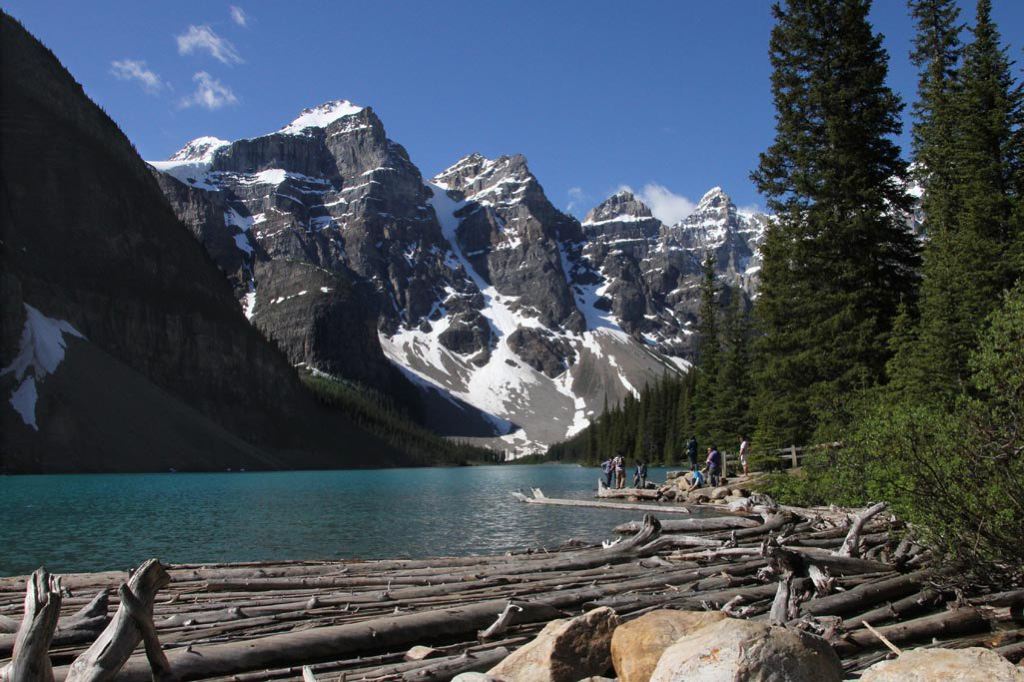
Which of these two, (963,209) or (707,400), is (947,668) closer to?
(963,209)

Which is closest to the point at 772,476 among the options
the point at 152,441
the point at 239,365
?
the point at 152,441

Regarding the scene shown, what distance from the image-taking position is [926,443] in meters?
12.1

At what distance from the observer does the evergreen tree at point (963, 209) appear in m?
24.7

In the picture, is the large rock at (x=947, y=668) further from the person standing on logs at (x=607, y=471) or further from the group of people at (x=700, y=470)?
the person standing on logs at (x=607, y=471)

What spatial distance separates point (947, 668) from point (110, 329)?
154624mm

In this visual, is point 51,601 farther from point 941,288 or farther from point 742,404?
point 742,404

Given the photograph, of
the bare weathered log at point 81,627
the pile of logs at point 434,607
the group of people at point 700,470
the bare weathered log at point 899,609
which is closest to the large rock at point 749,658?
the pile of logs at point 434,607

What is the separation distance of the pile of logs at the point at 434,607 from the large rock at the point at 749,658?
9.29ft

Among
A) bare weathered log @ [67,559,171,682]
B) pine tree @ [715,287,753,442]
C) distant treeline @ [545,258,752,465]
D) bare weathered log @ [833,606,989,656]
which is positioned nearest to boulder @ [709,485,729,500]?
distant treeline @ [545,258,752,465]

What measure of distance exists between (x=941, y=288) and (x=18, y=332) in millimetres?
112763

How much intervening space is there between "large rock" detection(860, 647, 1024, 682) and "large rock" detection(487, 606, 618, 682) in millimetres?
2638

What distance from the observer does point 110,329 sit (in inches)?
5423

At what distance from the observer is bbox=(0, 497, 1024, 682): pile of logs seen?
734 cm

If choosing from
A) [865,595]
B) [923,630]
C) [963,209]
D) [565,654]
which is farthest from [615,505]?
[565,654]
